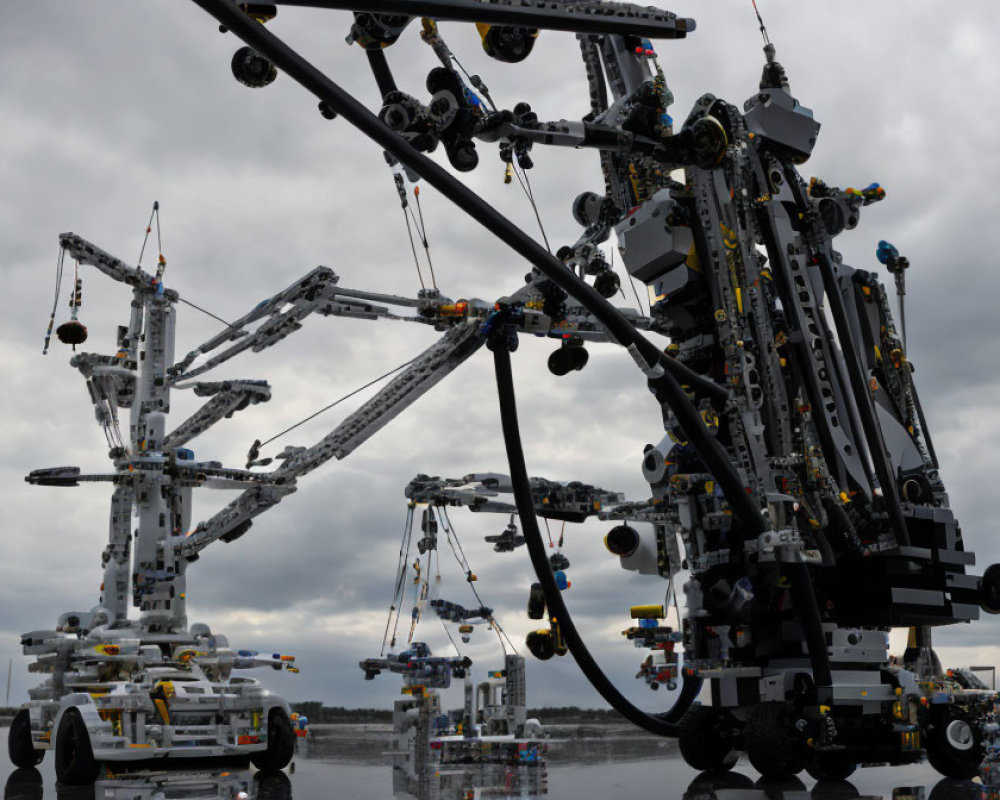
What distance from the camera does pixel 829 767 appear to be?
47.6ft

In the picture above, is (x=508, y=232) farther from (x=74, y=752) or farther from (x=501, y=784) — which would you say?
(x=74, y=752)

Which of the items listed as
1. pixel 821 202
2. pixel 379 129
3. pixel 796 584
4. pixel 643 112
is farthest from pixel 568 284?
pixel 821 202

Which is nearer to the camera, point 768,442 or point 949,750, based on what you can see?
point 949,750

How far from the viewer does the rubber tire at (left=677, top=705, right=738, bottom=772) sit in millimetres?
16078

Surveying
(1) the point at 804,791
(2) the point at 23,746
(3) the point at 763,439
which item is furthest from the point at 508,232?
(2) the point at 23,746

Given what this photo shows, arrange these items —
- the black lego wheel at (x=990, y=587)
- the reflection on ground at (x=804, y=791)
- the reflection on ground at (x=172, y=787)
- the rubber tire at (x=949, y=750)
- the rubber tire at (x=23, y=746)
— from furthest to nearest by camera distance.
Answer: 1. the rubber tire at (x=23, y=746)
2. the black lego wheel at (x=990, y=587)
3. the rubber tire at (x=949, y=750)
4. the reflection on ground at (x=172, y=787)
5. the reflection on ground at (x=804, y=791)

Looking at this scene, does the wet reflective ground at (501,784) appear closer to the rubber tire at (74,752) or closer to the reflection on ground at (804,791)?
the reflection on ground at (804,791)

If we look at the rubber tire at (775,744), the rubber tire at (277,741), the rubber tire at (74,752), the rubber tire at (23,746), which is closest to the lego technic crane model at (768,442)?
the rubber tire at (775,744)

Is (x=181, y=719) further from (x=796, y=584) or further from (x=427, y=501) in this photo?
(x=796, y=584)

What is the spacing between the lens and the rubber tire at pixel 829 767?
14.2m

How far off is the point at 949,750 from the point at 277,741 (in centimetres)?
1043

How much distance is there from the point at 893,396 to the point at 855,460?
1956 millimetres

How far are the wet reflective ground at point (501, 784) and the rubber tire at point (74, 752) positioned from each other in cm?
32

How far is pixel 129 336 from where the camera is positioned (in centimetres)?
2395
